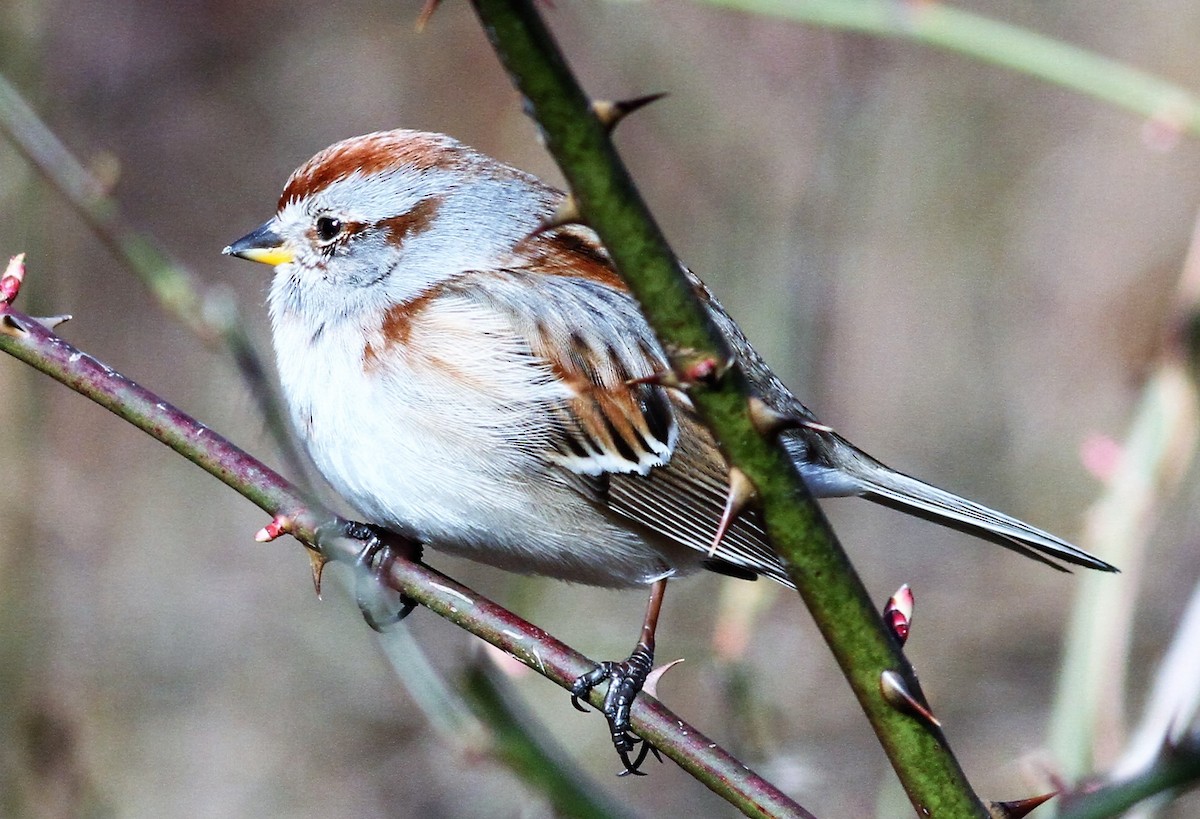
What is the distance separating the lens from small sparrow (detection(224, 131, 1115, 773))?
2.71 m

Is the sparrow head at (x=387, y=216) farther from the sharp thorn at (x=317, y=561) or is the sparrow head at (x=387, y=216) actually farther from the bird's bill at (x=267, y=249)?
the sharp thorn at (x=317, y=561)

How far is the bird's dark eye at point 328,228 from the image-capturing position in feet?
10.5

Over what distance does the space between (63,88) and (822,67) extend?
3373 mm

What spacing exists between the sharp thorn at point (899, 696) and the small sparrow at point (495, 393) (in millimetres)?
975

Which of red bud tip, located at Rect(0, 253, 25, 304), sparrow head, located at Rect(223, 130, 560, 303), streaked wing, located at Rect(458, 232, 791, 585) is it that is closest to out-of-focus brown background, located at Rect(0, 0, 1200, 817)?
streaked wing, located at Rect(458, 232, 791, 585)

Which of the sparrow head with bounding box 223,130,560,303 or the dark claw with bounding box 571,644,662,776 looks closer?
the dark claw with bounding box 571,644,662,776

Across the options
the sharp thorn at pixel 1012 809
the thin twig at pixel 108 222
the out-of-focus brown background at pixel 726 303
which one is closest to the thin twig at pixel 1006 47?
the out-of-focus brown background at pixel 726 303

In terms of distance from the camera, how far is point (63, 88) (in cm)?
576

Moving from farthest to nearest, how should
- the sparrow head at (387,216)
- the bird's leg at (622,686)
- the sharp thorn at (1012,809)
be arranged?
1. the sparrow head at (387,216)
2. the bird's leg at (622,686)
3. the sharp thorn at (1012,809)

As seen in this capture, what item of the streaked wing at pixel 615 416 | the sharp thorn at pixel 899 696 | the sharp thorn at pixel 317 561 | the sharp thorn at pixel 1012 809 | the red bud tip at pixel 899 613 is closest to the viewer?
the sharp thorn at pixel 899 696

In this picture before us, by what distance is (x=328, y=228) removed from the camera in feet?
10.5

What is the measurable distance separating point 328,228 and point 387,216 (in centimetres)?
16

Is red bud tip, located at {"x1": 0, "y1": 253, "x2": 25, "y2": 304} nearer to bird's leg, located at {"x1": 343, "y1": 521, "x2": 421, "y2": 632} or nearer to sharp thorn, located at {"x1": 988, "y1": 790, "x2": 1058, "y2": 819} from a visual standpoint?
bird's leg, located at {"x1": 343, "y1": 521, "x2": 421, "y2": 632}

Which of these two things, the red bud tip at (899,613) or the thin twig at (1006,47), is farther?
the thin twig at (1006,47)
